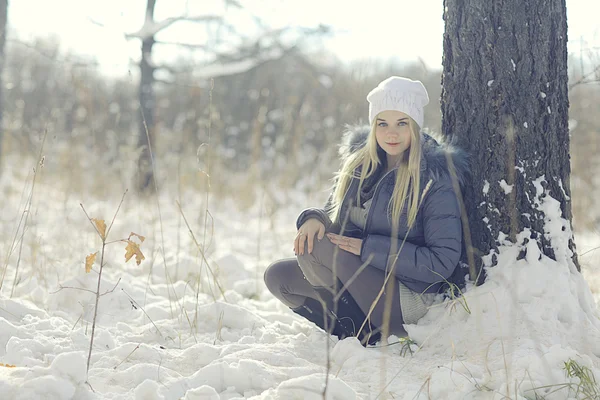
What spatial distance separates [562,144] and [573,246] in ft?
1.47

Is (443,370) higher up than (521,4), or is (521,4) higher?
(521,4)

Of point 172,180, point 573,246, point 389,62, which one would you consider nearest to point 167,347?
point 573,246

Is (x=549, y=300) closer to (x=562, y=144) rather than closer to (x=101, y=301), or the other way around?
(x=562, y=144)

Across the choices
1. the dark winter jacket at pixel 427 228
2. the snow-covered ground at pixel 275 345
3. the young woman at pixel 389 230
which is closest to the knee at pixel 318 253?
the young woman at pixel 389 230

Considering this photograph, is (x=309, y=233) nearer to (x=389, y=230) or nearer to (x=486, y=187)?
(x=389, y=230)

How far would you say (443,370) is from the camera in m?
2.05

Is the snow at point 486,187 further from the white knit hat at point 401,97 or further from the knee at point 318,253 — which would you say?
the knee at point 318,253

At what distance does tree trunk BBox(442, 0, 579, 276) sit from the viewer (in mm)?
2533

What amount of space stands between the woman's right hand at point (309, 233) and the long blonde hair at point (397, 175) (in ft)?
0.57

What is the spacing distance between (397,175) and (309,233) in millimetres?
456

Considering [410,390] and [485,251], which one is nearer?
[410,390]

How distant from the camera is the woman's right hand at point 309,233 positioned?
8.60ft

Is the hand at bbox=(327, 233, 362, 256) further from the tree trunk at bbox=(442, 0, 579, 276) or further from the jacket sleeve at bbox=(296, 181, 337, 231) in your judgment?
the tree trunk at bbox=(442, 0, 579, 276)

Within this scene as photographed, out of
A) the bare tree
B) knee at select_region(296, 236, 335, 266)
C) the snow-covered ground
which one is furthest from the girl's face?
the bare tree
